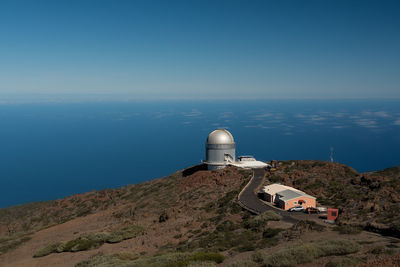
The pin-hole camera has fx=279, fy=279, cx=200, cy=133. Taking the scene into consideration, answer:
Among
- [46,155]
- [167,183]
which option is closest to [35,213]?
[167,183]

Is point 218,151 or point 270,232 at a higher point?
point 218,151

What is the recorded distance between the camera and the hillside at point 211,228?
14.1 m

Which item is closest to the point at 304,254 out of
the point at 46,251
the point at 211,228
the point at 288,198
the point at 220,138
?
the point at 211,228

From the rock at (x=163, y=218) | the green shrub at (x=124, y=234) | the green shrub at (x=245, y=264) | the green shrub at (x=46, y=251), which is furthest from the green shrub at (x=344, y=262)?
the green shrub at (x=46, y=251)

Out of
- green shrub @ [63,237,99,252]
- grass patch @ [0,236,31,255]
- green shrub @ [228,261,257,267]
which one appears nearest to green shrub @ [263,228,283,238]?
green shrub @ [228,261,257,267]

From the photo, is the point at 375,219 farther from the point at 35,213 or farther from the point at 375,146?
the point at 375,146

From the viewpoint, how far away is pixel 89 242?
24.4 m

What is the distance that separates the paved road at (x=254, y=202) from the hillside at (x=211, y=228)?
97 centimetres

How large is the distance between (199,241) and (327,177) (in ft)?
71.2

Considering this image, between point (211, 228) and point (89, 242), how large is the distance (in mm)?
10766

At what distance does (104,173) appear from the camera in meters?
137

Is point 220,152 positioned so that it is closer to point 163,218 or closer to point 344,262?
point 163,218

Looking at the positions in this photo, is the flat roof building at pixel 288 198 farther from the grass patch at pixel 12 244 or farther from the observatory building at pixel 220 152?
the grass patch at pixel 12 244

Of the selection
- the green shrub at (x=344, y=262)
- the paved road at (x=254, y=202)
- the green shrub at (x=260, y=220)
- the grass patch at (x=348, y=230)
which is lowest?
the paved road at (x=254, y=202)
